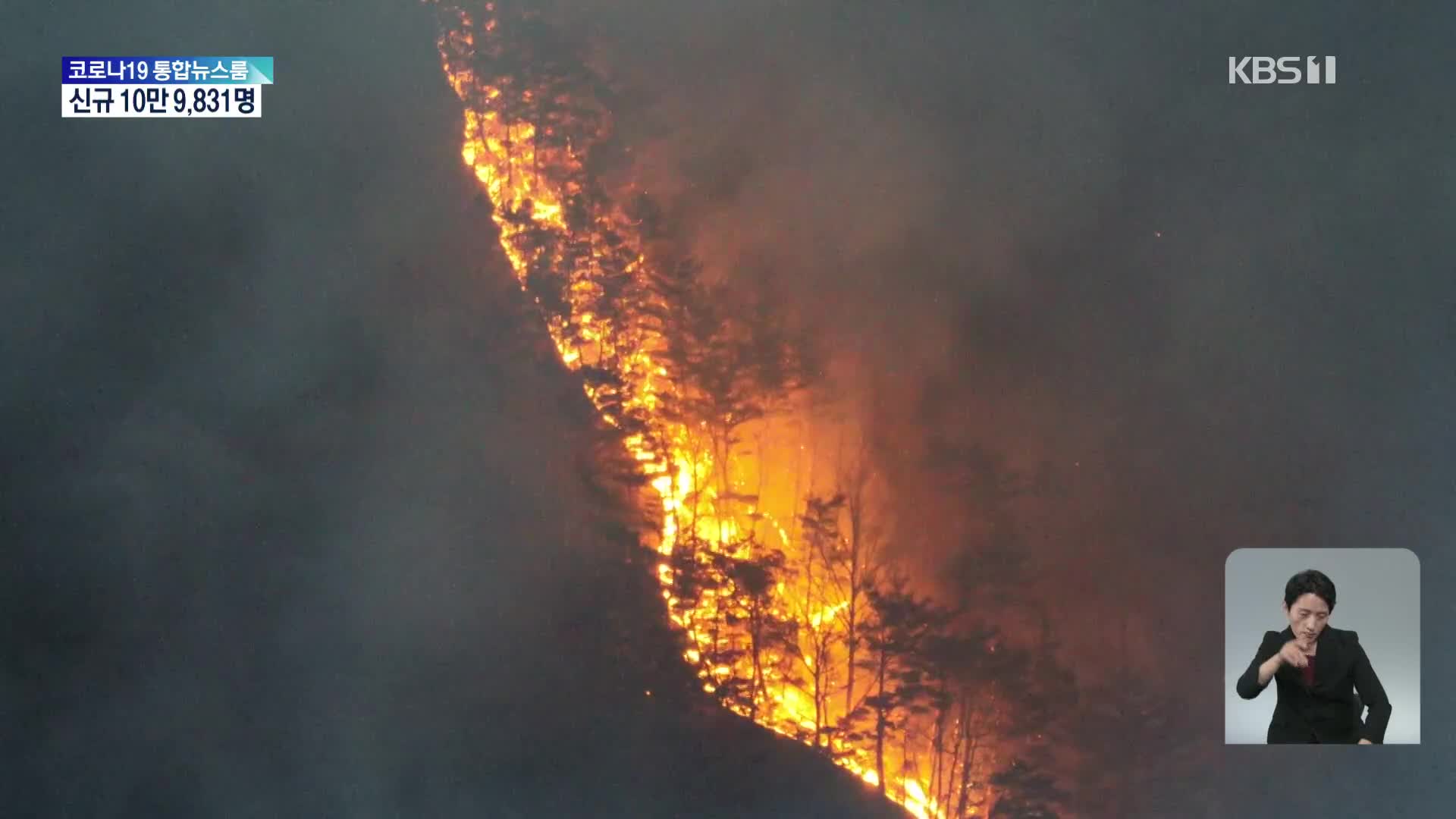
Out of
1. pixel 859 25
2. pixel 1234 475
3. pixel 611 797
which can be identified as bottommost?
pixel 611 797

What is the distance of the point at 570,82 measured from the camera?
2.71 meters

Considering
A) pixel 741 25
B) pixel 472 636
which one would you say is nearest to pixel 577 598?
pixel 472 636

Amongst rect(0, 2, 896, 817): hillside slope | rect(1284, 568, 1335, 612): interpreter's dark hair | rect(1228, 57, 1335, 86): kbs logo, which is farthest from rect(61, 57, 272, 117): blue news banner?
rect(1284, 568, 1335, 612): interpreter's dark hair

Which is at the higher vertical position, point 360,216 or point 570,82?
point 570,82

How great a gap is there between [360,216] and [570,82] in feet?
1.90

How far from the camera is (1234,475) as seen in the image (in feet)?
8.75

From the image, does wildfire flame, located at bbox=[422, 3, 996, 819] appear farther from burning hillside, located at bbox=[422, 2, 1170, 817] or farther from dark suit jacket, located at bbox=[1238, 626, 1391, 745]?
dark suit jacket, located at bbox=[1238, 626, 1391, 745]

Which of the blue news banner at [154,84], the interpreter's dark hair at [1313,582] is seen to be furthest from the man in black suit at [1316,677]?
the blue news banner at [154,84]

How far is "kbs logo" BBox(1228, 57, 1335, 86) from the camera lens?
269 cm

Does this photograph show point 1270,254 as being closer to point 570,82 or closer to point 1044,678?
point 1044,678

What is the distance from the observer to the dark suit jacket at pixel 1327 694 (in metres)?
2.65

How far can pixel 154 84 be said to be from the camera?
8.95 feet

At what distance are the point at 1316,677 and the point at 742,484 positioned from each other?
1.39 meters

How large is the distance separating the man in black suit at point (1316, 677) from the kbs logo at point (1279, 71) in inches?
44.5
